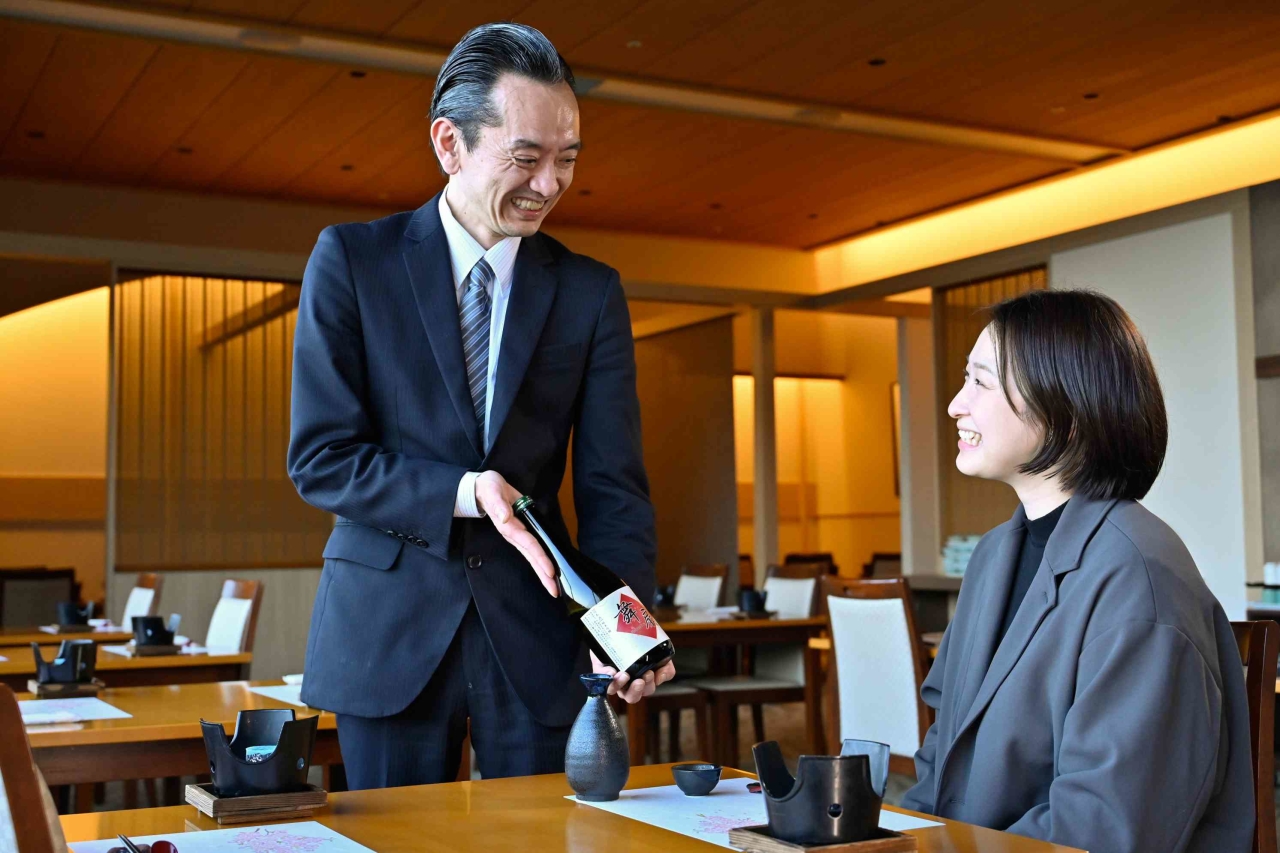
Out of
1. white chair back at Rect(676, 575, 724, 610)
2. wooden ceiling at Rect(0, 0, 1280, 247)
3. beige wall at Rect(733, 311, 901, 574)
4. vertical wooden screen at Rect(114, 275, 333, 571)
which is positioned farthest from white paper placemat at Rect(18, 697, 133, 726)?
beige wall at Rect(733, 311, 901, 574)

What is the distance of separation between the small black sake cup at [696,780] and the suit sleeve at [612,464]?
0.30 meters

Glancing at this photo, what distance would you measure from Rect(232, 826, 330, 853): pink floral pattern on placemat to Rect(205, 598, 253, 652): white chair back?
312 centimetres

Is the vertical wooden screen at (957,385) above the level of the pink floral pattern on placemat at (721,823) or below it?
above

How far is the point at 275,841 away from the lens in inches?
45.6

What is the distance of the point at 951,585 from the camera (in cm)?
780

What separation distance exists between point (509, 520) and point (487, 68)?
55cm

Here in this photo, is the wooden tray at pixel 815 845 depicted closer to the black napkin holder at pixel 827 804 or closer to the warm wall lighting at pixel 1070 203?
the black napkin holder at pixel 827 804

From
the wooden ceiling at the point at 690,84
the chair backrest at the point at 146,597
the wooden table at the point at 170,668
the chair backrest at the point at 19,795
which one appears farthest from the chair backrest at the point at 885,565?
the chair backrest at the point at 19,795

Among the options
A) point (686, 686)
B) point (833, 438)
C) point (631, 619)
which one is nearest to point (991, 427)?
point (631, 619)

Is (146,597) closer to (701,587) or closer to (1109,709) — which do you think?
(701,587)

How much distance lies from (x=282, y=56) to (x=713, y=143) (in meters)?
2.46

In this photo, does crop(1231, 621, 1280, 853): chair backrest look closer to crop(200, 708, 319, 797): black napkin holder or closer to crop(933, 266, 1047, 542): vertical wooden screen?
crop(200, 708, 319, 797): black napkin holder

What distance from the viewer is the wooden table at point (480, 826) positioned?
1.14 metres

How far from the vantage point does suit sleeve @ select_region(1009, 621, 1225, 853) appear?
1329 mm
